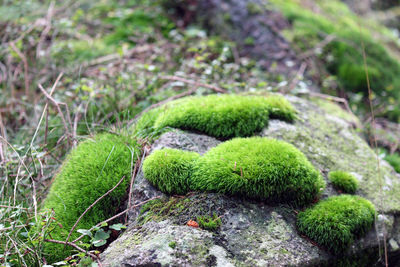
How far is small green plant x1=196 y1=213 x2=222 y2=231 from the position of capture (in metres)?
2.12

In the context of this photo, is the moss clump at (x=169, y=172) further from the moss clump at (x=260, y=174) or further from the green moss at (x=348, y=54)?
the green moss at (x=348, y=54)

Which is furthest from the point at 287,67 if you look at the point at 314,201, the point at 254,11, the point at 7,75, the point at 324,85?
the point at 7,75

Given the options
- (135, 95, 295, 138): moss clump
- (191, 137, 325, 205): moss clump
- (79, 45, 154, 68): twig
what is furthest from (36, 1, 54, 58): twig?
(191, 137, 325, 205): moss clump

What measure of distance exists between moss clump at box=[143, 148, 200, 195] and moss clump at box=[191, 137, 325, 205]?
78 mm

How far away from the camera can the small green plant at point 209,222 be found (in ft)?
6.95

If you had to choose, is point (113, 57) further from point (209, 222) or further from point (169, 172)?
point (209, 222)

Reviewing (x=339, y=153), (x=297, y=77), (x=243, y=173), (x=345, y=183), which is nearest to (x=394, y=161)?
(x=339, y=153)

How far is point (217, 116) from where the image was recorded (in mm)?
2939

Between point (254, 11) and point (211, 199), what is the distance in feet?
15.3

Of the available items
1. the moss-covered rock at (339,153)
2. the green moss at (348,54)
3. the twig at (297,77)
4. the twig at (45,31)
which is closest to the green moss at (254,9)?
the green moss at (348,54)

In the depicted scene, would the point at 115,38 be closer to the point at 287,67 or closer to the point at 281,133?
the point at 287,67

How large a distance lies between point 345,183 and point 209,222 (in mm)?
1369

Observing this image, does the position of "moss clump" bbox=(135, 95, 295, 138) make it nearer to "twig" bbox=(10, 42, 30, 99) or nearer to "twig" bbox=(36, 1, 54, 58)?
"twig" bbox=(10, 42, 30, 99)

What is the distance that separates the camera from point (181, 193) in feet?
7.83
